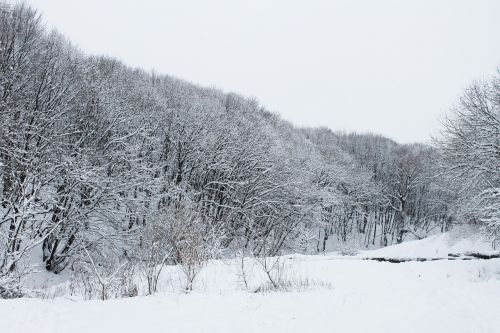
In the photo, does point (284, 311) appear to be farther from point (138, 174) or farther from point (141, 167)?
point (138, 174)

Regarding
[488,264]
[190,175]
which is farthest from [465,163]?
[190,175]

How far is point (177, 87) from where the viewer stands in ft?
130

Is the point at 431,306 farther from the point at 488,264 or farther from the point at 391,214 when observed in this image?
the point at 391,214

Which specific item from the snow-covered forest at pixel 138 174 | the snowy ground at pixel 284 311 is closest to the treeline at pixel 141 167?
the snow-covered forest at pixel 138 174

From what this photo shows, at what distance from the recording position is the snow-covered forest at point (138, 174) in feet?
41.3

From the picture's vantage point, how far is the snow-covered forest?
12.6 m

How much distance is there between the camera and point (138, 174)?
2362 cm

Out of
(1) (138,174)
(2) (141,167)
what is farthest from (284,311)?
(1) (138,174)

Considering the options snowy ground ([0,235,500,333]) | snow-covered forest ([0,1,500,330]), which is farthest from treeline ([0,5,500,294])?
snowy ground ([0,235,500,333])

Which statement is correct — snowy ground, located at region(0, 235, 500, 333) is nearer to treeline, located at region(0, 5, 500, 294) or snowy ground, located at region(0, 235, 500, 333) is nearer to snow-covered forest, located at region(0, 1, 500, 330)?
snow-covered forest, located at region(0, 1, 500, 330)

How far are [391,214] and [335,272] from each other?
4870cm

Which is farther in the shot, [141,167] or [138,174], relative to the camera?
[138,174]

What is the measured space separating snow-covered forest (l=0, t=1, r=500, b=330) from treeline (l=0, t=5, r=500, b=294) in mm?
117

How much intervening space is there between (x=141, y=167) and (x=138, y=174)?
1.94 feet
